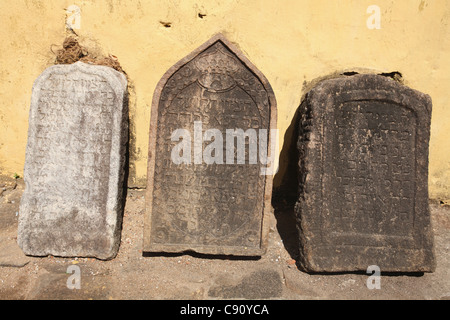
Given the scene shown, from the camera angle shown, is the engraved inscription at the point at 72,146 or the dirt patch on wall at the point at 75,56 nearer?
the engraved inscription at the point at 72,146

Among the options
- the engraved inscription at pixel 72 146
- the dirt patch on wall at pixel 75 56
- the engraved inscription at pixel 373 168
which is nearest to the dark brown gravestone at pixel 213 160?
the engraved inscription at pixel 72 146

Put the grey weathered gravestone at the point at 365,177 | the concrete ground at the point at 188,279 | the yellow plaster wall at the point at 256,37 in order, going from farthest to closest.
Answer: the yellow plaster wall at the point at 256,37
the grey weathered gravestone at the point at 365,177
the concrete ground at the point at 188,279

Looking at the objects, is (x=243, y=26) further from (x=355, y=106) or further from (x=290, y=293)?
(x=290, y=293)

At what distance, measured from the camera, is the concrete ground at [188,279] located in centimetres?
209

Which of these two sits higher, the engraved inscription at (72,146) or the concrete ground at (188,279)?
the engraved inscription at (72,146)

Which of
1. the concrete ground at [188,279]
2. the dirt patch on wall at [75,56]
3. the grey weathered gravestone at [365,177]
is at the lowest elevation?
the concrete ground at [188,279]

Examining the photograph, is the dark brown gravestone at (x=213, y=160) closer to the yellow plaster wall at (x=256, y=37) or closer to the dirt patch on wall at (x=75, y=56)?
the yellow plaster wall at (x=256, y=37)

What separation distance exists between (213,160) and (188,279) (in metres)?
0.89

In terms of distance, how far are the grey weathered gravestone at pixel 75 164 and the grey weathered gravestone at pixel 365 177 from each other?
144 centimetres

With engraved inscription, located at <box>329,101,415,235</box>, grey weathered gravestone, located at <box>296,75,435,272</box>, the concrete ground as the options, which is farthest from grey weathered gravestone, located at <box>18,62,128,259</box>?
engraved inscription, located at <box>329,101,415,235</box>

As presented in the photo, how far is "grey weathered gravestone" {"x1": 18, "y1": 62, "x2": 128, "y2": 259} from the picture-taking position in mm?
2320

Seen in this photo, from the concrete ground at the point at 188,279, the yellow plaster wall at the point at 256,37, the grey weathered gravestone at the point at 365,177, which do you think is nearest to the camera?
the concrete ground at the point at 188,279

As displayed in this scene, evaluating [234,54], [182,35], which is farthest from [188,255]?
[182,35]

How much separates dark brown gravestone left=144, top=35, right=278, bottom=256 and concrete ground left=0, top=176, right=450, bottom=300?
0.13 meters
